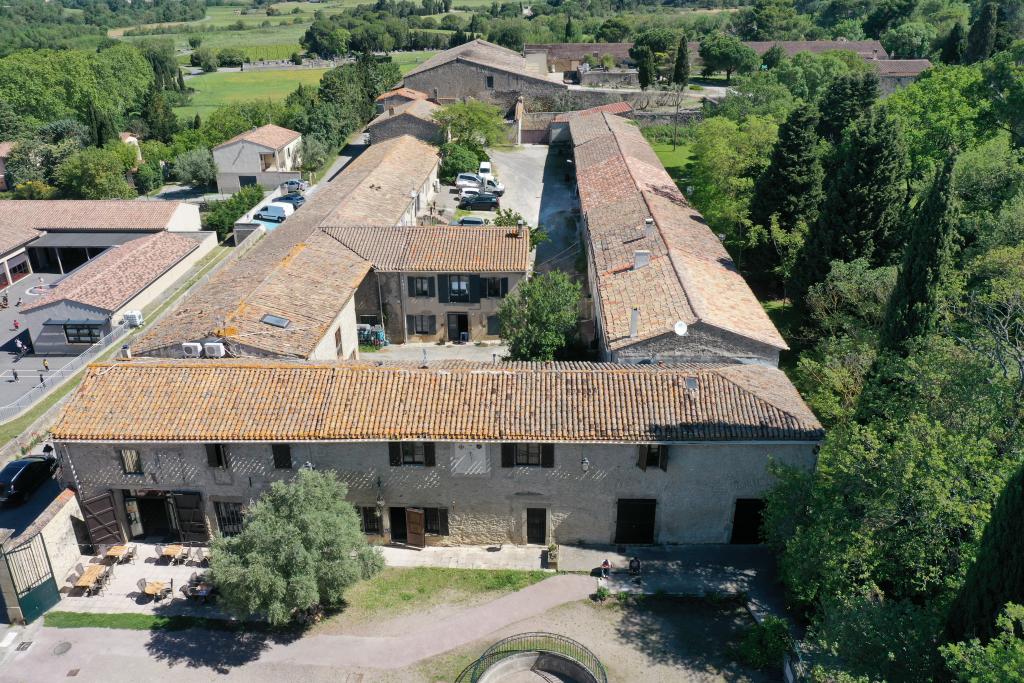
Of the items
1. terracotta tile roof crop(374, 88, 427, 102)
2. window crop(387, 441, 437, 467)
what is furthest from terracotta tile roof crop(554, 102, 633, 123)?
window crop(387, 441, 437, 467)

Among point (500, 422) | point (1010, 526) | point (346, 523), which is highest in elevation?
point (1010, 526)

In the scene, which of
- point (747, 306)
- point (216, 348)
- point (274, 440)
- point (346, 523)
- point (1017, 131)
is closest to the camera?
point (346, 523)

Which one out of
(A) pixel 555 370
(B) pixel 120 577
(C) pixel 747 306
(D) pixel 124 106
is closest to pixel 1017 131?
(C) pixel 747 306

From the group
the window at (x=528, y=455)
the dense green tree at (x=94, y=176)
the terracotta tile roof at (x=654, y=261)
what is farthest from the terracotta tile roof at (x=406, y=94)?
the window at (x=528, y=455)

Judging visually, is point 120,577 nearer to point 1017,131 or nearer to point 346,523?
point 346,523

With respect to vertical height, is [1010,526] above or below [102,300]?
above

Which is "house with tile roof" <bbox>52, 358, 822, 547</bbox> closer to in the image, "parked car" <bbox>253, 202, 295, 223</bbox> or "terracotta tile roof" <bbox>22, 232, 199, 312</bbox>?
"terracotta tile roof" <bbox>22, 232, 199, 312</bbox>

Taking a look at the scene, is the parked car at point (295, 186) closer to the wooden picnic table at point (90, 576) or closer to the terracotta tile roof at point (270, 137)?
the terracotta tile roof at point (270, 137)
